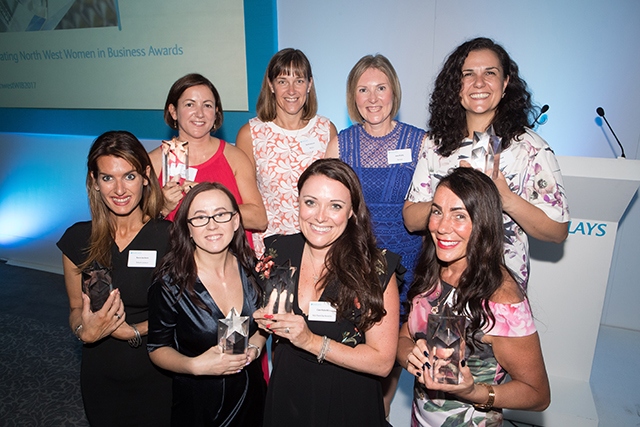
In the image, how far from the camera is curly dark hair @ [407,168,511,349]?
5.60ft

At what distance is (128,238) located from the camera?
234 cm

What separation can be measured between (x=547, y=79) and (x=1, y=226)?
765 cm

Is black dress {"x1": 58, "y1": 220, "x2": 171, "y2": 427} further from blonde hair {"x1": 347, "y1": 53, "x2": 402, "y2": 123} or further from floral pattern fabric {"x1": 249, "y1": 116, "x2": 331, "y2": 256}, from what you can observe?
blonde hair {"x1": 347, "y1": 53, "x2": 402, "y2": 123}

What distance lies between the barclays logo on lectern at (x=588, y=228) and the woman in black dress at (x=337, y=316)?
1890 millimetres

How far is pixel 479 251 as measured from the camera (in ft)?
5.76

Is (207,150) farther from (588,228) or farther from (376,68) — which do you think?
(588,228)

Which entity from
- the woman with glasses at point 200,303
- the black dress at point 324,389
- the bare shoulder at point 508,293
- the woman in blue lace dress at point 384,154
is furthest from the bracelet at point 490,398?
the woman in blue lace dress at point 384,154

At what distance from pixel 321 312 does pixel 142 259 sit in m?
1.00

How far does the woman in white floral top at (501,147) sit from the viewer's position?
89.5 inches

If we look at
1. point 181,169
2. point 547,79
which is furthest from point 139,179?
point 547,79

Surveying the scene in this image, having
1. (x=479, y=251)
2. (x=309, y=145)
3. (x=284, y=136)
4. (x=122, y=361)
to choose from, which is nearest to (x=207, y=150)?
(x=284, y=136)

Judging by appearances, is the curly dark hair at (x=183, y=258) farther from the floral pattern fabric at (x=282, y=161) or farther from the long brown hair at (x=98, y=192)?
the floral pattern fabric at (x=282, y=161)

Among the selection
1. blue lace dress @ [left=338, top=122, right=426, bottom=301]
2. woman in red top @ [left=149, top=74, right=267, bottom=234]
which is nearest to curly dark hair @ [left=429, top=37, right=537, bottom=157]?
blue lace dress @ [left=338, top=122, right=426, bottom=301]

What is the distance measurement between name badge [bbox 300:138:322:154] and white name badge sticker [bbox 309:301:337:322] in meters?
1.57
